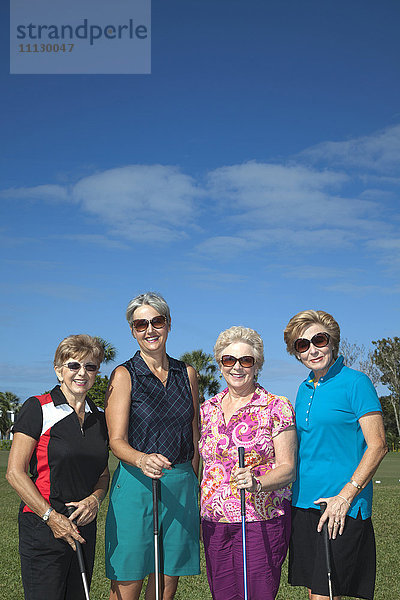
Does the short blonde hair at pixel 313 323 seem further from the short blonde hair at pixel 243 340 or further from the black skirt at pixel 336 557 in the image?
the black skirt at pixel 336 557

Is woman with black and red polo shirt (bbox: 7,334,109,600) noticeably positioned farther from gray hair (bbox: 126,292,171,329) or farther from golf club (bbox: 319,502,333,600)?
golf club (bbox: 319,502,333,600)

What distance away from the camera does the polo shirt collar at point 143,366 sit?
14.3 ft

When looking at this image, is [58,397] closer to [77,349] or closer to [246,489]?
[77,349]

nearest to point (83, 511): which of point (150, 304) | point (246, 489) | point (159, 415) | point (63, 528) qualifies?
point (63, 528)

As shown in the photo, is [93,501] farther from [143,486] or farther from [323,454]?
[323,454]

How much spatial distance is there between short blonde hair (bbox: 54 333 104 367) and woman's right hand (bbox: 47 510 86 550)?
0.89 meters

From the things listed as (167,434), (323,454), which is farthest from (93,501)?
(323,454)

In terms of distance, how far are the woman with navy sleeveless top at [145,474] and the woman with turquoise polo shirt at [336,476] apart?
69 cm

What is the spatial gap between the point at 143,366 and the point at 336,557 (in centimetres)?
168

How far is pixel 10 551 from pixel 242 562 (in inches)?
270

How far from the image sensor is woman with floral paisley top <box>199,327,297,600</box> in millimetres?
3943

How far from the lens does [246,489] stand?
383 centimetres

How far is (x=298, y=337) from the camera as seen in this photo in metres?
4.27

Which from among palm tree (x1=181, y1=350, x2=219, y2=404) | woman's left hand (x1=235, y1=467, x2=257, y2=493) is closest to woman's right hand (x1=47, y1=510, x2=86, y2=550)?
woman's left hand (x1=235, y1=467, x2=257, y2=493)
